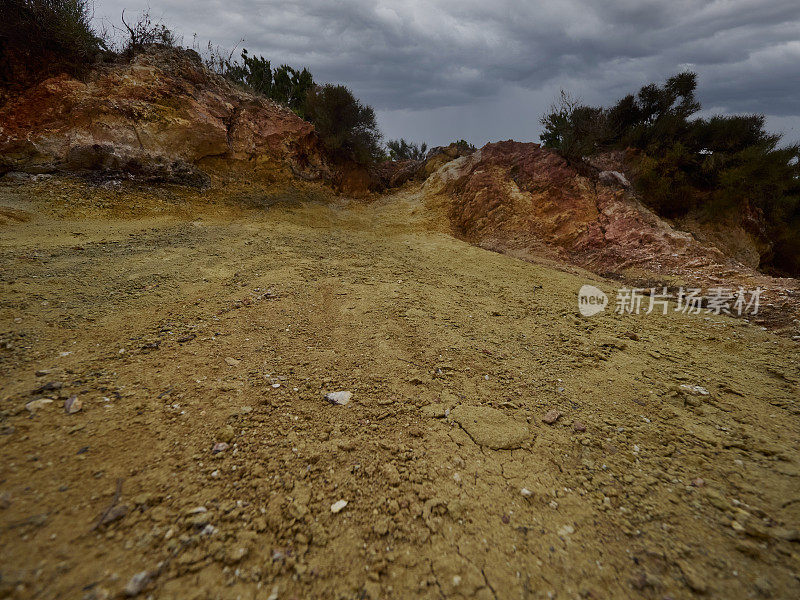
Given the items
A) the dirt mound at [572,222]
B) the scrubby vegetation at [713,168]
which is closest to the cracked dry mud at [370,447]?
the dirt mound at [572,222]

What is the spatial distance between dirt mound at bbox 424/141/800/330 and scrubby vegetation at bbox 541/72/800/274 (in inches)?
28.8

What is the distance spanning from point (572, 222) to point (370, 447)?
7.66m

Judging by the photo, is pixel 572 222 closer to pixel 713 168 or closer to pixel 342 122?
pixel 713 168

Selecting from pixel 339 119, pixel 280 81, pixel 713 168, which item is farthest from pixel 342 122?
pixel 713 168

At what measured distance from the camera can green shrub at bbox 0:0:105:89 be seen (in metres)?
6.31

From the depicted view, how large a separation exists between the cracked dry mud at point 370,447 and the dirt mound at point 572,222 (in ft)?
7.19

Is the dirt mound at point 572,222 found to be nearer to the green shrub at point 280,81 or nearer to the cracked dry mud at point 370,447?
the cracked dry mud at point 370,447

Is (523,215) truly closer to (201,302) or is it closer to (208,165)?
(201,302)

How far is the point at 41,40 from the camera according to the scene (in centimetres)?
659

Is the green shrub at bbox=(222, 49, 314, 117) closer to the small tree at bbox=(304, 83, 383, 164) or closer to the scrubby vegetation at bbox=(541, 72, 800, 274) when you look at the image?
the small tree at bbox=(304, 83, 383, 164)

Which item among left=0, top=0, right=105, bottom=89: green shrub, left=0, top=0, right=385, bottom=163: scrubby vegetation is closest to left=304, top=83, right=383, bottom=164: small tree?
left=0, top=0, right=385, bottom=163: scrubby vegetation

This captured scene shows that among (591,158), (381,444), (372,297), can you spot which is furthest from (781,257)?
(381,444)

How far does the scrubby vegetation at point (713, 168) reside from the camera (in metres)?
7.40

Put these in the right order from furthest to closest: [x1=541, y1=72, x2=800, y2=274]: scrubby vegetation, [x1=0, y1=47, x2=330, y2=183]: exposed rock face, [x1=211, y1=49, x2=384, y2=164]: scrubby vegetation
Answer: [x1=211, y1=49, x2=384, y2=164]: scrubby vegetation < [x1=541, y1=72, x2=800, y2=274]: scrubby vegetation < [x1=0, y1=47, x2=330, y2=183]: exposed rock face
